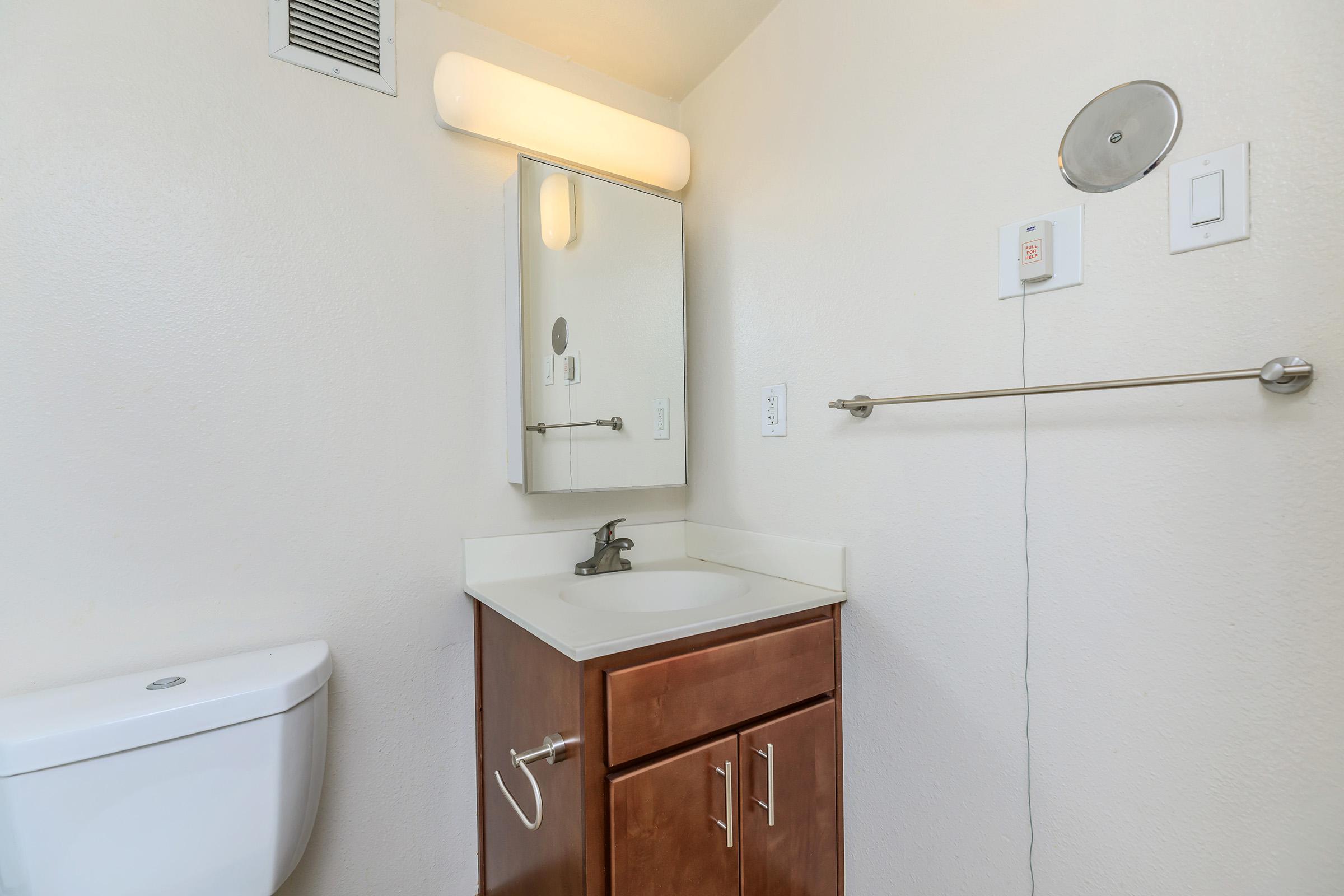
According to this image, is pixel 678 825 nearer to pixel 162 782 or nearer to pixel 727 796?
pixel 727 796

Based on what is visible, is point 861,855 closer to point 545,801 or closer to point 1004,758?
point 1004,758

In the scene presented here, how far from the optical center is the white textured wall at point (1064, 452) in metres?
0.68

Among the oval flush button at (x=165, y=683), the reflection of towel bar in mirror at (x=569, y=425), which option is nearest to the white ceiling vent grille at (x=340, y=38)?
the reflection of towel bar in mirror at (x=569, y=425)

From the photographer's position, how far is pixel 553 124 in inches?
53.1

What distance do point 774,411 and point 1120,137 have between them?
763mm

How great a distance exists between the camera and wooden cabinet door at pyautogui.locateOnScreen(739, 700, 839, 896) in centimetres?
104

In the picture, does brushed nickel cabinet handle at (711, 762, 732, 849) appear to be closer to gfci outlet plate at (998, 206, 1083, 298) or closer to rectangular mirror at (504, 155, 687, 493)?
rectangular mirror at (504, 155, 687, 493)

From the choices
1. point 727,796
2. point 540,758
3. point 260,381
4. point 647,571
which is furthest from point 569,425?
point 727,796

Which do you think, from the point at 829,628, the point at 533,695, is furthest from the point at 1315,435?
the point at 533,695

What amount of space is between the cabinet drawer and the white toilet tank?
0.56 metres

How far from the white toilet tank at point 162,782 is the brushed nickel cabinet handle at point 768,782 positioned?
2.60 feet

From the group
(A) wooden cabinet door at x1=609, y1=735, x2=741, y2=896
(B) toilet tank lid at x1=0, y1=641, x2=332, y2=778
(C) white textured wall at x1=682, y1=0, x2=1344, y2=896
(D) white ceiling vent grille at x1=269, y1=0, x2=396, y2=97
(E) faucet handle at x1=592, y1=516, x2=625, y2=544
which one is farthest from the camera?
(E) faucet handle at x1=592, y1=516, x2=625, y2=544

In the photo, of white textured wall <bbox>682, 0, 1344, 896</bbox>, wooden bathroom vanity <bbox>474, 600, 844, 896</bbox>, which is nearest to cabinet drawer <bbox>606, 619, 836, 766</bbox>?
wooden bathroom vanity <bbox>474, 600, 844, 896</bbox>

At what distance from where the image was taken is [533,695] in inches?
42.3
